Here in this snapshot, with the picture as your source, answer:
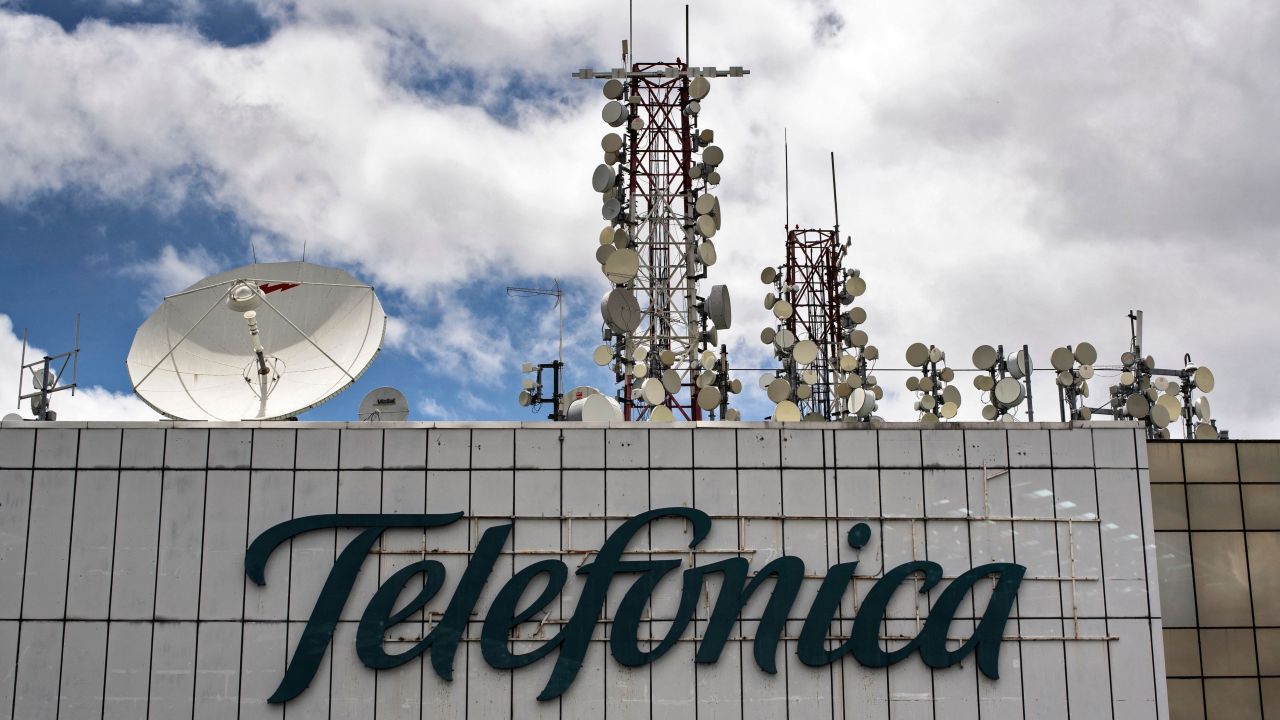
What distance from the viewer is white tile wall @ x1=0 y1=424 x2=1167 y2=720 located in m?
19.3

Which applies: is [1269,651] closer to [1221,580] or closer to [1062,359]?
[1221,580]

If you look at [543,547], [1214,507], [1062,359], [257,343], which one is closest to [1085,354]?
[1062,359]

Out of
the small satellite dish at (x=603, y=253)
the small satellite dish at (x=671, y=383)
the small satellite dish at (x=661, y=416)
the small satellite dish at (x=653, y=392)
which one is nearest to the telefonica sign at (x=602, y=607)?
the small satellite dish at (x=661, y=416)

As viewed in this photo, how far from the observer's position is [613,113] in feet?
118

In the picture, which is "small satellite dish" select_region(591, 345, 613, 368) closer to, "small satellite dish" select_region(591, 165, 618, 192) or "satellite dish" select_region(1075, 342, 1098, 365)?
"small satellite dish" select_region(591, 165, 618, 192)

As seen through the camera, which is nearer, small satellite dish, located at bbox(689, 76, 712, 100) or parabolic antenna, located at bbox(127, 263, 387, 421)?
parabolic antenna, located at bbox(127, 263, 387, 421)

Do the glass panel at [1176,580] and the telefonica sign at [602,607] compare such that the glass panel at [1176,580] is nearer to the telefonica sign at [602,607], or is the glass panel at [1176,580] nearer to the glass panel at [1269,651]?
the glass panel at [1269,651]

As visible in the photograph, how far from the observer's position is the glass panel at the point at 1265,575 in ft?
76.5

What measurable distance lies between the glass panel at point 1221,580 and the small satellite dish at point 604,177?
19.5m

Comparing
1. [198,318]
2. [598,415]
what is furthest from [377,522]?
[198,318]

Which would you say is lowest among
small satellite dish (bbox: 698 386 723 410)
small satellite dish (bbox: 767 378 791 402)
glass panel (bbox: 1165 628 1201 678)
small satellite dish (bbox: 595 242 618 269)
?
glass panel (bbox: 1165 628 1201 678)

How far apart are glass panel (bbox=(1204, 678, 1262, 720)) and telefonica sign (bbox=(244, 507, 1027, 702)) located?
20.8ft

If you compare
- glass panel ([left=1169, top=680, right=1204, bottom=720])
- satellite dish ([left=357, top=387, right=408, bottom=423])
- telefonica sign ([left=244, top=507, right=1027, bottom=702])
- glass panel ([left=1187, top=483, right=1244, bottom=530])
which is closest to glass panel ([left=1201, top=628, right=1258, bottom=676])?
glass panel ([left=1169, top=680, right=1204, bottom=720])

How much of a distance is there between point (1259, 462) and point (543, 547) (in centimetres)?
1470
